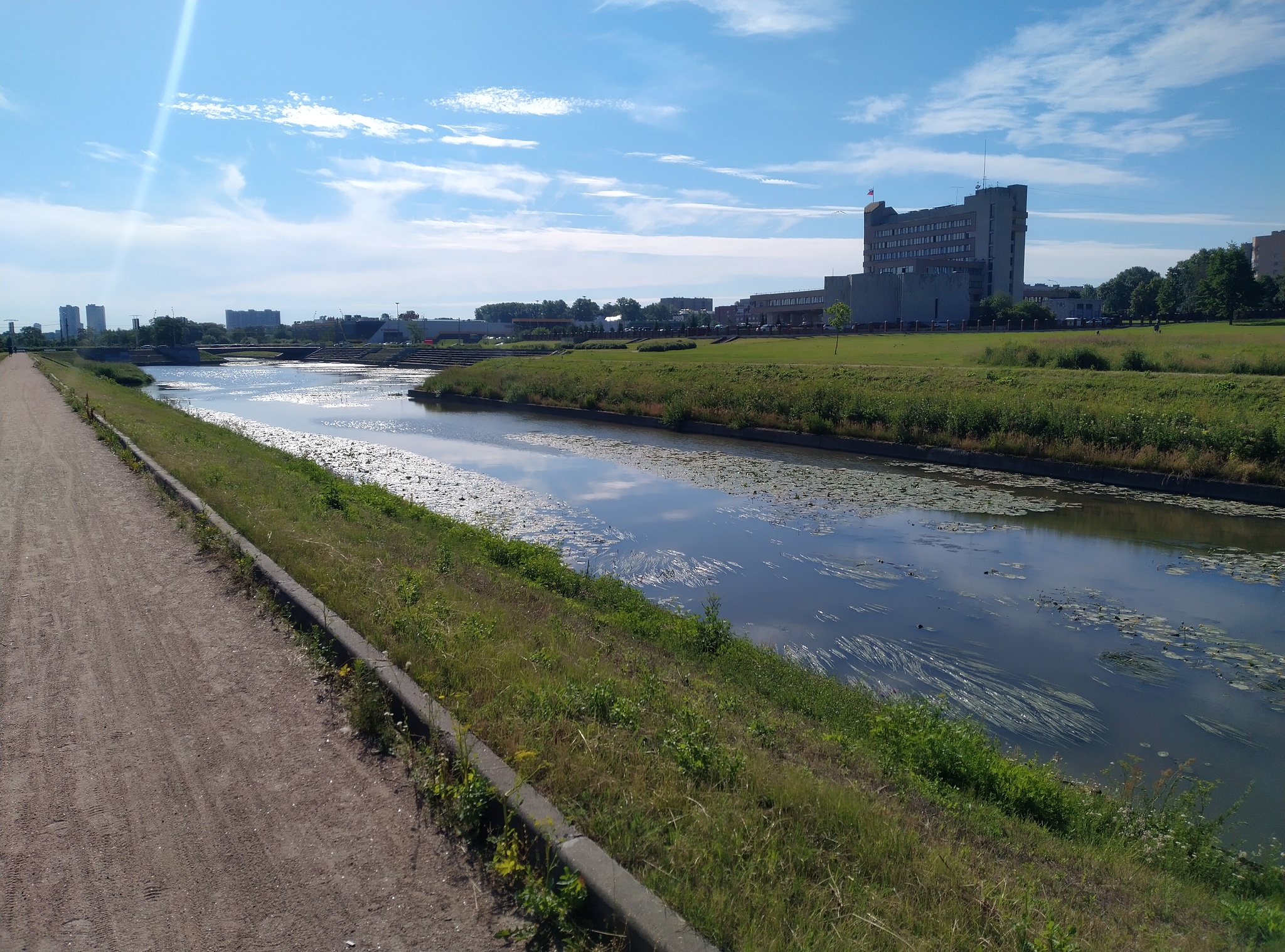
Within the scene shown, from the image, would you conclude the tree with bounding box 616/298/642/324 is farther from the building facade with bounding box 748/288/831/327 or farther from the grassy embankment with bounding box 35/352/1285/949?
the grassy embankment with bounding box 35/352/1285/949

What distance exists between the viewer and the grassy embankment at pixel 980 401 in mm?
19781

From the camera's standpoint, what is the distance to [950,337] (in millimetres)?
63000

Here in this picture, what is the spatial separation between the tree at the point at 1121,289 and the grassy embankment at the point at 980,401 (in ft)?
350

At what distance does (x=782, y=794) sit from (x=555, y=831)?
50.8 inches

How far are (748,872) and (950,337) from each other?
64708mm

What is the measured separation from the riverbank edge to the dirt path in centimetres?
1951

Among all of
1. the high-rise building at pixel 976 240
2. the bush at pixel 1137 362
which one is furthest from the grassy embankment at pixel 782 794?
the high-rise building at pixel 976 240

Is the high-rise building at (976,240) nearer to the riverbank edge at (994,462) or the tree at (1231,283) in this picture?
the tree at (1231,283)

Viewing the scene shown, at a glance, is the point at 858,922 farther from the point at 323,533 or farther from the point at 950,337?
the point at 950,337

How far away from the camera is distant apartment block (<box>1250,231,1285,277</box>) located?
385ft

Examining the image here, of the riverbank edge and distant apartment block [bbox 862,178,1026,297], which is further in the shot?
distant apartment block [bbox 862,178,1026,297]

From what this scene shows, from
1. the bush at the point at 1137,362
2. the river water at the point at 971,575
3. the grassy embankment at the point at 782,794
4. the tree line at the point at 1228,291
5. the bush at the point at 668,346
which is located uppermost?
the tree line at the point at 1228,291

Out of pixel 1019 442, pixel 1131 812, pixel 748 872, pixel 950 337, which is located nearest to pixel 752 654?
pixel 1131 812

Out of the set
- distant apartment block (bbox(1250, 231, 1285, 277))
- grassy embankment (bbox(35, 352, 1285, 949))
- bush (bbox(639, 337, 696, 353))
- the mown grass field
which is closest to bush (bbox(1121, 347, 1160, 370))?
the mown grass field
